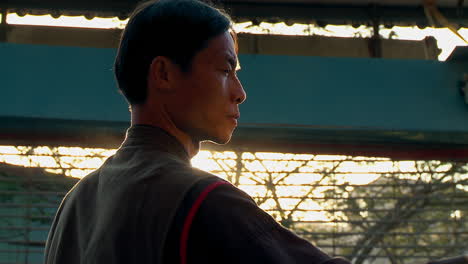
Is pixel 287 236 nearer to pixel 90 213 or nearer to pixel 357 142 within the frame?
pixel 90 213

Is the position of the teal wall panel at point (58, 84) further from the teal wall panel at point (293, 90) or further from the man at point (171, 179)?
the man at point (171, 179)

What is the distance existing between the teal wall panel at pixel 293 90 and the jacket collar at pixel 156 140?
2841 millimetres

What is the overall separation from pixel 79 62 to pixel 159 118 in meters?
2.97

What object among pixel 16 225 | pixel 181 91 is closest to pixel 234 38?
pixel 181 91

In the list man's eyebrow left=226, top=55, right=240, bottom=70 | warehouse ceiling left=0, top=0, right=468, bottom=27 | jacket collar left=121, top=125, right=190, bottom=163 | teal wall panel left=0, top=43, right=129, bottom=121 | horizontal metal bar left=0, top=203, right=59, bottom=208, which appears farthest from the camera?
Result: horizontal metal bar left=0, top=203, right=59, bottom=208

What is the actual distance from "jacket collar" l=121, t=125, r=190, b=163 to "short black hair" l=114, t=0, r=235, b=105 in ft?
0.27

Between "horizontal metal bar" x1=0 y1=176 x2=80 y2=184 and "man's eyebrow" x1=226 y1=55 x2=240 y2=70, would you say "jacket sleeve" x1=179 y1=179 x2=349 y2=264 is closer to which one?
"man's eyebrow" x1=226 y1=55 x2=240 y2=70

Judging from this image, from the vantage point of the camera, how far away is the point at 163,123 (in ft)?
3.66

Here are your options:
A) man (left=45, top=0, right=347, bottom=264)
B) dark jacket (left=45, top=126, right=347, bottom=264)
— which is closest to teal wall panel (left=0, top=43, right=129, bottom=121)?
man (left=45, top=0, right=347, bottom=264)

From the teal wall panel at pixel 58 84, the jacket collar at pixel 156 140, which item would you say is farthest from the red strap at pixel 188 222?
the teal wall panel at pixel 58 84

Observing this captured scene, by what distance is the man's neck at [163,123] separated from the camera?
111 centimetres

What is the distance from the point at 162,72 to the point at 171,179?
247 millimetres

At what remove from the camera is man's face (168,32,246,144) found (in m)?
1.13

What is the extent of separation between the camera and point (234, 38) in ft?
4.15
